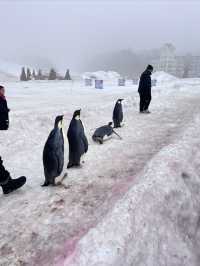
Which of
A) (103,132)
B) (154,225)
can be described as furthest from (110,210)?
(103,132)

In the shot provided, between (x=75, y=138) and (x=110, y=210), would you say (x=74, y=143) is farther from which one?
(x=110, y=210)

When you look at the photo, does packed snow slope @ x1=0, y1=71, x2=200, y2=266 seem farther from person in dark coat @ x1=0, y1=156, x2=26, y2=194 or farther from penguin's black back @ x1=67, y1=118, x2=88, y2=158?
penguin's black back @ x1=67, y1=118, x2=88, y2=158

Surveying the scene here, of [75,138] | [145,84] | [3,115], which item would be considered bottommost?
[75,138]

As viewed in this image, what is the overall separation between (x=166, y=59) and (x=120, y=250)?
119m

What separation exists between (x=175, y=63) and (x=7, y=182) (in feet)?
401

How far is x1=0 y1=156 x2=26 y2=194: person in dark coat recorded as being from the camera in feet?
19.3

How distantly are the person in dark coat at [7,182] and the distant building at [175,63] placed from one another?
110211 mm

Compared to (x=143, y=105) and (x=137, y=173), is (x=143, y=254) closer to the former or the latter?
(x=137, y=173)

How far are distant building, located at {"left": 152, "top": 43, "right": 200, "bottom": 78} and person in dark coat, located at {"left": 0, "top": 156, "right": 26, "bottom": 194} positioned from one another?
11021 centimetres

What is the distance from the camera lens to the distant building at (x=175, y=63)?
118 m

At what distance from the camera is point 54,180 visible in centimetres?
620

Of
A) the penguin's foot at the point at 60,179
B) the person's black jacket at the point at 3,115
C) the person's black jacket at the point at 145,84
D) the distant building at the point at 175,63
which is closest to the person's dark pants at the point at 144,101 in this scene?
the person's black jacket at the point at 145,84

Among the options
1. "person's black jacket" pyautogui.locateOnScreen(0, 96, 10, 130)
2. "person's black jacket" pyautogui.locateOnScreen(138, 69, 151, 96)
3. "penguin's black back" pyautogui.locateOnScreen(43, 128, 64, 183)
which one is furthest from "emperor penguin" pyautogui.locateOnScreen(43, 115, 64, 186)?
"person's black jacket" pyautogui.locateOnScreen(138, 69, 151, 96)

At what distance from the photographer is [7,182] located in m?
5.98
